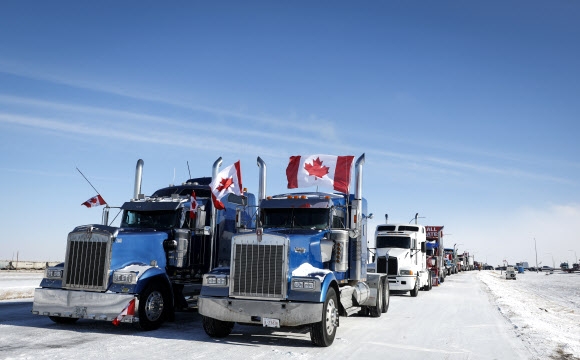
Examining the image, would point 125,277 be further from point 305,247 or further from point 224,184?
point 305,247

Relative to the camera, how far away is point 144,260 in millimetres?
11430

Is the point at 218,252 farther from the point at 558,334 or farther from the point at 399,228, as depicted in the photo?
the point at 399,228

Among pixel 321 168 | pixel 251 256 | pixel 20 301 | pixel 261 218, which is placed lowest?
pixel 20 301

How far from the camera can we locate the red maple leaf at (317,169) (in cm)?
1278

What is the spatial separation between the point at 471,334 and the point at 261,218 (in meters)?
5.63

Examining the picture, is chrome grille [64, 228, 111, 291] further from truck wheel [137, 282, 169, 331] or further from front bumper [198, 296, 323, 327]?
front bumper [198, 296, 323, 327]

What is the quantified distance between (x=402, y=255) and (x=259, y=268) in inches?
664

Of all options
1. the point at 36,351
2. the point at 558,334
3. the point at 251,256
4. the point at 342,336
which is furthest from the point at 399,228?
the point at 36,351

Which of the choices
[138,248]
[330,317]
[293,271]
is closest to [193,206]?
[138,248]

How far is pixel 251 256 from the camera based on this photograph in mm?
9656

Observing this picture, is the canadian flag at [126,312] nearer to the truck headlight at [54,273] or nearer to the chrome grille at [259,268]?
the truck headlight at [54,273]

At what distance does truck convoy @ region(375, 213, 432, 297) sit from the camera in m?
24.5

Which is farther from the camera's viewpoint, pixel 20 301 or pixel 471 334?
pixel 20 301

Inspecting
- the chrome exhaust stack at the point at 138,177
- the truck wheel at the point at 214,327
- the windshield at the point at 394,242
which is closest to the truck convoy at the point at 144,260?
the chrome exhaust stack at the point at 138,177
